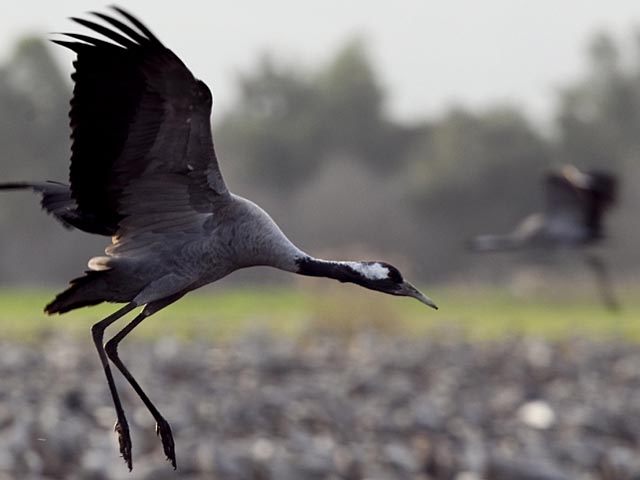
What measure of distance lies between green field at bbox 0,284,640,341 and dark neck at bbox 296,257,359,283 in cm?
1735

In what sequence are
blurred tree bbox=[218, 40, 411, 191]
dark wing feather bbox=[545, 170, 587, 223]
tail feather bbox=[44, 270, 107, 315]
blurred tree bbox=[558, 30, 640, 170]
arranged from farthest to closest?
blurred tree bbox=[218, 40, 411, 191] → blurred tree bbox=[558, 30, 640, 170] → dark wing feather bbox=[545, 170, 587, 223] → tail feather bbox=[44, 270, 107, 315]

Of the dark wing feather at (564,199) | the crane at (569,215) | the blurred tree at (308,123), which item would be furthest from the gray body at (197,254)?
the blurred tree at (308,123)

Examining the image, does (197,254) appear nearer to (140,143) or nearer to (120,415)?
(140,143)

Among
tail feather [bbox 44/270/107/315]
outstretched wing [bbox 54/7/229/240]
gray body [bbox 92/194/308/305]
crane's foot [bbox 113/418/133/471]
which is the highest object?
outstretched wing [bbox 54/7/229/240]

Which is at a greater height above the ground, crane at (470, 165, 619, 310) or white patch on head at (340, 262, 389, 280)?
crane at (470, 165, 619, 310)

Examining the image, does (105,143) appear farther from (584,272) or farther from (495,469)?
(584,272)

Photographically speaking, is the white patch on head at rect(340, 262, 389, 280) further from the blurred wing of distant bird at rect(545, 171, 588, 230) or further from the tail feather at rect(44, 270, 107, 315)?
the blurred wing of distant bird at rect(545, 171, 588, 230)

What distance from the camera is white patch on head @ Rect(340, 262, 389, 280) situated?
3078 mm

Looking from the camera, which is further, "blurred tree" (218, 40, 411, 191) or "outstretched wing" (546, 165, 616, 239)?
"blurred tree" (218, 40, 411, 191)

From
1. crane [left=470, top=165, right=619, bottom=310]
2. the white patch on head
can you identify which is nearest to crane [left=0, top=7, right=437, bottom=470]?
the white patch on head

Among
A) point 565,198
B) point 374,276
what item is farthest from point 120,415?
point 565,198

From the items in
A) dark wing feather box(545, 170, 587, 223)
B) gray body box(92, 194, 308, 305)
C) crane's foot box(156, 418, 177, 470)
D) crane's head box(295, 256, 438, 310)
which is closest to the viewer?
crane's head box(295, 256, 438, 310)

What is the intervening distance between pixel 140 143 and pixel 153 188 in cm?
13

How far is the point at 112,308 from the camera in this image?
23.3 m
